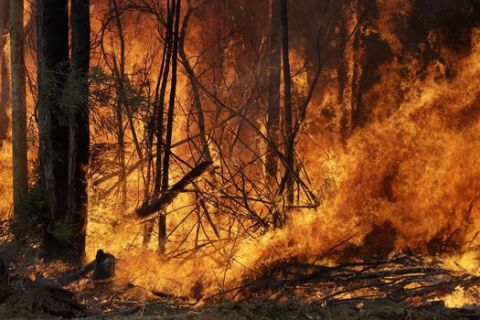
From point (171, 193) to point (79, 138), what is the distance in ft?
4.80

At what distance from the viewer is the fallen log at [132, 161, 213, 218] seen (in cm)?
778

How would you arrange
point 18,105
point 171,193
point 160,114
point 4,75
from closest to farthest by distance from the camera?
point 171,193 → point 160,114 → point 18,105 → point 4,75

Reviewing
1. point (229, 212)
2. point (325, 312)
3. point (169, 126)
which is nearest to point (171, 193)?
point (229, 212)

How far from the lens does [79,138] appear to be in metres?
7.52

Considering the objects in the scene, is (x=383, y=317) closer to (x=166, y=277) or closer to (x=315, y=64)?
(x=166, y=277)

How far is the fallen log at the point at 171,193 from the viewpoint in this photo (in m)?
7.78

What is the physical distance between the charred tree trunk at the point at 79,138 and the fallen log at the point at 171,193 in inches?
30.9

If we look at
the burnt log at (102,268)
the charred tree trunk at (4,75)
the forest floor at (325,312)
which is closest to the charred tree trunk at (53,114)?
the burnt log at (102,268)

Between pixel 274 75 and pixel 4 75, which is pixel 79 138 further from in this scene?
pixel 4 75

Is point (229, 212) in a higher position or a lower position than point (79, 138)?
lower

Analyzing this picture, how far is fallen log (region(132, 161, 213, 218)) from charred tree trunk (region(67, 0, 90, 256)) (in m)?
0.78

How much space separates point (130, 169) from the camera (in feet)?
29.3

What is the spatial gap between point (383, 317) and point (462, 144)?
378 centimetres

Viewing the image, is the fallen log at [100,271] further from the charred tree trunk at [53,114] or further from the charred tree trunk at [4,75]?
the charred tree trunk at [4,75]
